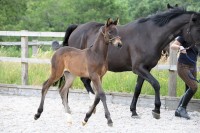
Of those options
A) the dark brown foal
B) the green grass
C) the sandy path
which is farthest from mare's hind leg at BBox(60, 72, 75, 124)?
the green grass

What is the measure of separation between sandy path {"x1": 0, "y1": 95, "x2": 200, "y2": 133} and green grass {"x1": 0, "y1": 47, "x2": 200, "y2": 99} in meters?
0.80

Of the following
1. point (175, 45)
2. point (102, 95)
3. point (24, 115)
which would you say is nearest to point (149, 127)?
point (102, 95)

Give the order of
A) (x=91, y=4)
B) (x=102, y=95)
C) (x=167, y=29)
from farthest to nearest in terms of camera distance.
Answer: (x=91, y=4) < (x=167, y=29) < (x=102, y=95)

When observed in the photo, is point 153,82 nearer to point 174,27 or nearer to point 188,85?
point 188,85

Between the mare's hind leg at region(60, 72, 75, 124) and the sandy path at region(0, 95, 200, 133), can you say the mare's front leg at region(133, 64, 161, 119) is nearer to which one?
the sandy path at region(0, 95, 200, 133)

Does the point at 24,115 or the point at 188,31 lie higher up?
the point at 188,31

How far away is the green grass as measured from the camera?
984cm

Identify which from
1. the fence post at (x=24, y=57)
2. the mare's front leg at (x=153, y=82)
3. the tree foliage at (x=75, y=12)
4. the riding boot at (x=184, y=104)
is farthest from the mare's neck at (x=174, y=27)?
the tree foliage at (x=75, y=12)

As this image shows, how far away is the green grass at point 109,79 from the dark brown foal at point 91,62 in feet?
9.69

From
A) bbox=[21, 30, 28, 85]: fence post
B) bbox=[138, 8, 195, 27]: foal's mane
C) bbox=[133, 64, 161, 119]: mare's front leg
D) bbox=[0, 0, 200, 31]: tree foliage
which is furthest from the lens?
bbox=[0, 0, 200, 31]: tree foliage

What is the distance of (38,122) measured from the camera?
7285 millimetres

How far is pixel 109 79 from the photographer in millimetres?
10523

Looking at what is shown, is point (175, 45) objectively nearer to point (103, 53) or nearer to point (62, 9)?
point (103, 53)

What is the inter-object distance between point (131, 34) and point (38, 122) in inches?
91.3
